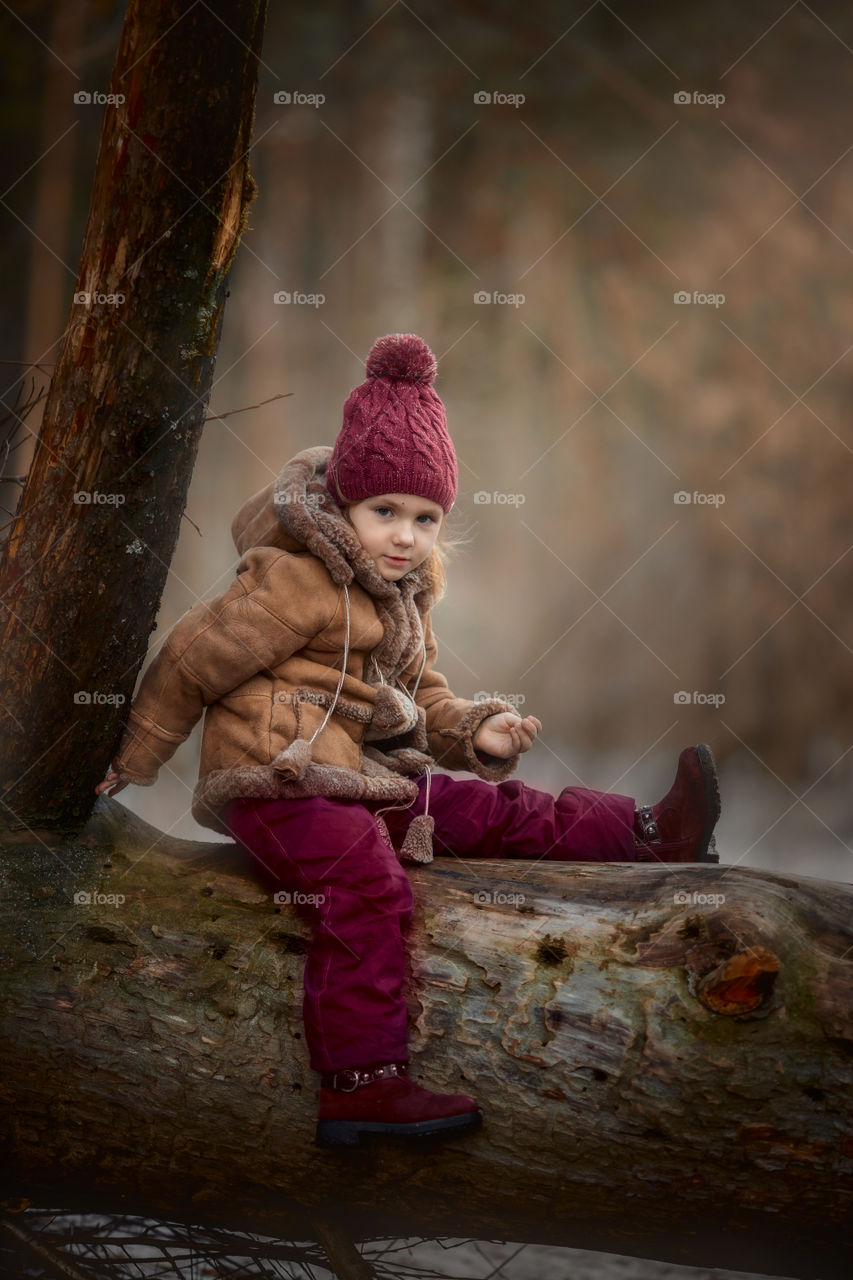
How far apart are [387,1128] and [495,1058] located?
0.52ft

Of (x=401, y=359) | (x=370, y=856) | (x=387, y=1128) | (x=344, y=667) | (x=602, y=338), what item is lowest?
(x=387, y=1128)

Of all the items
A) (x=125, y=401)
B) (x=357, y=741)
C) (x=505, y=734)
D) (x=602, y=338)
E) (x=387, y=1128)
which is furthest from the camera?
(x=602, y=338)

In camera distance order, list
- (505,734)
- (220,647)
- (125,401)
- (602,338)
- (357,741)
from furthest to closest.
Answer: (602,338)
(505,734)
(357,741)
(220,647)
(125,401)

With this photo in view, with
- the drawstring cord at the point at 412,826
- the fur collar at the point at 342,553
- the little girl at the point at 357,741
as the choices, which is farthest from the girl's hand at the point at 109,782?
the fur collar at the point at 342,553

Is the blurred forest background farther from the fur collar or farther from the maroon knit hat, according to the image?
the maroon knit hat

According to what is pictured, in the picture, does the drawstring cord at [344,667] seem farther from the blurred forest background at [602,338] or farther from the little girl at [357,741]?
the blurred forest background at [602,338]

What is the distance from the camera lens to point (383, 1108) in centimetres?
130

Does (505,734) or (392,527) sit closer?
(392,527)

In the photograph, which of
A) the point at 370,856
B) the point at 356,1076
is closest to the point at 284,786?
the point at 370,856

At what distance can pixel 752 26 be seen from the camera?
343 centimetres

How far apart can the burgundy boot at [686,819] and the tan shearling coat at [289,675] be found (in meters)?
0.37

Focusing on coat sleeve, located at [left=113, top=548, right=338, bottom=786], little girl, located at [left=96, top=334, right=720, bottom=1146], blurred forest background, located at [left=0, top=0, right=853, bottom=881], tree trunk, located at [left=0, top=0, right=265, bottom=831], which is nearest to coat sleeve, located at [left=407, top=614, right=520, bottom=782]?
little girl, located at [left=96, top=334, right=720, bottom=1146]

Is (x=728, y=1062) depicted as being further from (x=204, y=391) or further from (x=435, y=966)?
(x=204, y=391)

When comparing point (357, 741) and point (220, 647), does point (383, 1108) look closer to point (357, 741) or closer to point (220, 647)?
point (357, 741)
